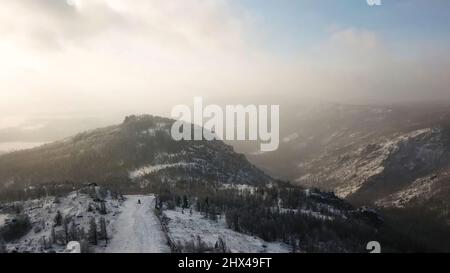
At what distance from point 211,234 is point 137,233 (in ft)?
58.3

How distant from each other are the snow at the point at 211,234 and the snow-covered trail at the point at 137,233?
347 cm

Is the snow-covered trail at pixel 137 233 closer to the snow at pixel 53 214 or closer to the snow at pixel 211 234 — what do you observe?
the snow at pixel 53 214

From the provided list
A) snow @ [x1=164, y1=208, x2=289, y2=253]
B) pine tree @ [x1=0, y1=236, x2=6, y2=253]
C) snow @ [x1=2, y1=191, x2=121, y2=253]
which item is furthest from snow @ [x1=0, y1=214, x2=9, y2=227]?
snow @ [x1=164, y1=208, x2=289, y2=253]

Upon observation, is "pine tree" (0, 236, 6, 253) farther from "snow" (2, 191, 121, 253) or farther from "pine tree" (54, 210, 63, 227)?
"pine tree" (54, 210, 63, 227)

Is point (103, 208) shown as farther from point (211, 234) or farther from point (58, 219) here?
point (211, 234)

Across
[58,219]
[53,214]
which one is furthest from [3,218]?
[58,219]

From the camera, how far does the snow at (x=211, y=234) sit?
90188 mm

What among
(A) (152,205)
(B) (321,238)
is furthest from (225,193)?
(A) (152,205)

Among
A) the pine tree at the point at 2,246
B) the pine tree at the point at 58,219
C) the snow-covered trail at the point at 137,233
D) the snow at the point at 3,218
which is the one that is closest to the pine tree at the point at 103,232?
the snow-covered trail at the point at 137,233

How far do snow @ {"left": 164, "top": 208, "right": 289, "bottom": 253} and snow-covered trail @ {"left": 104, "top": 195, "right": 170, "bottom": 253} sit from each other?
11.4 feet

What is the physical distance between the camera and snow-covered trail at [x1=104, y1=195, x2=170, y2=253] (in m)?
77.8

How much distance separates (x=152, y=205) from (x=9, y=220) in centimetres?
3467
